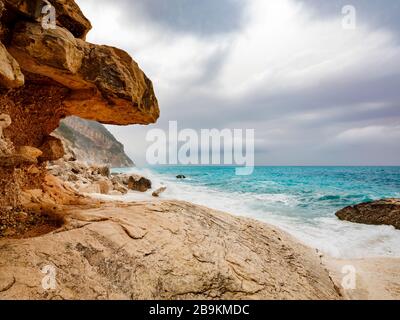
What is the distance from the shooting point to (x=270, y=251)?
5098 millimetres

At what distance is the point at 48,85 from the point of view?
548 cm

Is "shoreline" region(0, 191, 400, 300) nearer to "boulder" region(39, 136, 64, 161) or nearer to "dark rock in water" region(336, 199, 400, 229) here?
"boulder" region(39, 136, 64, 161)

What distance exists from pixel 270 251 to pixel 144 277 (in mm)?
2884

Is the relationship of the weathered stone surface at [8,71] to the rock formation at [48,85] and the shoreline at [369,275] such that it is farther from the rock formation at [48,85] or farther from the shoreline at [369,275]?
the shoreline at [369,275]

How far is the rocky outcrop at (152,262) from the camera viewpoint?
3.00m

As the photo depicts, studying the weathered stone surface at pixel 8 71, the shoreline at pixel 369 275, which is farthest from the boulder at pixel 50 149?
the shoreline at pixel 369 275

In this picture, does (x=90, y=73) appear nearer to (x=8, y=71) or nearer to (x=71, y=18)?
(x=71, y=18)

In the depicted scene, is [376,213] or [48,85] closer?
[48,85]

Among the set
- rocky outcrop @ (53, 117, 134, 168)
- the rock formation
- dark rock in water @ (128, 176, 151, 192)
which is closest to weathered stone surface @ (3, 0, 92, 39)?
the rock formation

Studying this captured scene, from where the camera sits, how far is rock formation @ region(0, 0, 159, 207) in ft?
13.1

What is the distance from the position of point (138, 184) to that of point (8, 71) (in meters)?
18.5

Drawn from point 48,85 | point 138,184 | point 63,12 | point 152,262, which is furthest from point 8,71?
point 138,184

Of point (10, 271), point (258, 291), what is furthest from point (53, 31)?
point (258, 291)
